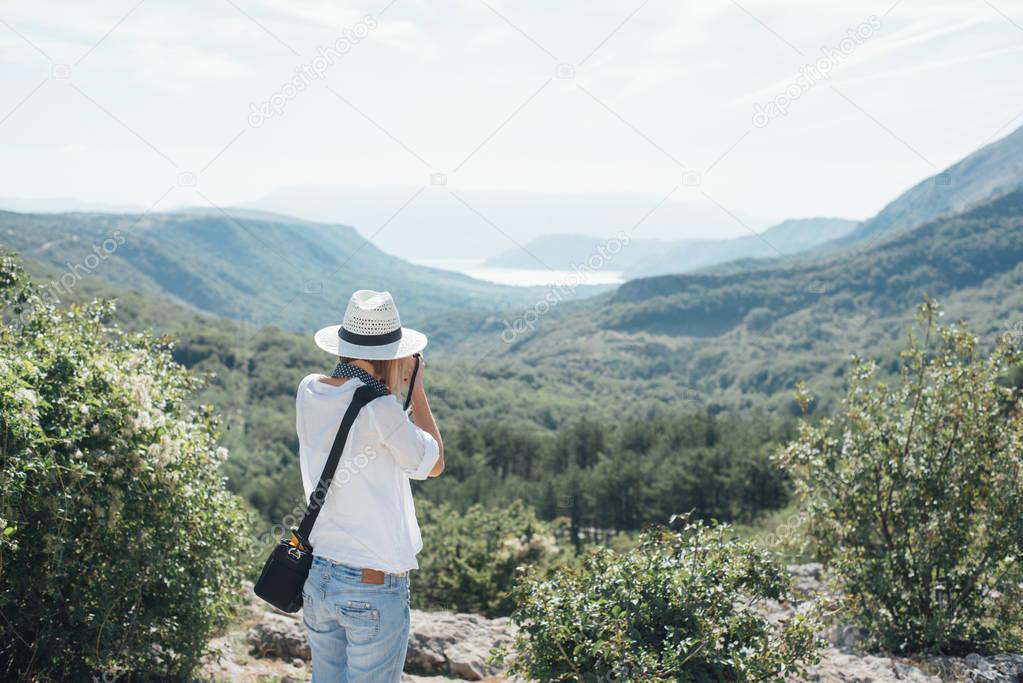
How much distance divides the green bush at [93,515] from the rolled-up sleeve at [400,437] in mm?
2480

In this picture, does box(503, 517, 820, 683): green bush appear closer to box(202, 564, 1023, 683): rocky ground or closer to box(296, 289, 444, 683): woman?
→ box(202, 564, 1023, 683): rocky ground

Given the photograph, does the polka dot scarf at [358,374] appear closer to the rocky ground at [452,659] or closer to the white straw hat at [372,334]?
the white straw hat at [372,334]

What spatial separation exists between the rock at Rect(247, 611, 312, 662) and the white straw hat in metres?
6.06

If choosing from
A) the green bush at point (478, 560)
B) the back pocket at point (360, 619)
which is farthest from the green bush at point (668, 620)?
the green bush at point (478, 560)

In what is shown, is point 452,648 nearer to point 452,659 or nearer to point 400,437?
point 452,659

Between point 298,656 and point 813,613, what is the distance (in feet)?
18.9

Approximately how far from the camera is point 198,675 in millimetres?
6781

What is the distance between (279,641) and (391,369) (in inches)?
247

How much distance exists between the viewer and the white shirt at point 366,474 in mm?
3682

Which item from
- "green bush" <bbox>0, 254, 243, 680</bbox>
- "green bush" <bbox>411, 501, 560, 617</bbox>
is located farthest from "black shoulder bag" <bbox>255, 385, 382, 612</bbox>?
"green bush" <bbox>411, 501, 560, 617</bbox>

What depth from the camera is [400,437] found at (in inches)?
144

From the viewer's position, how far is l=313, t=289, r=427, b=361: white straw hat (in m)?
3.88

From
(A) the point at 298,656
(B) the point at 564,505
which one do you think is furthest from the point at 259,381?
(A) the point at 298,656
